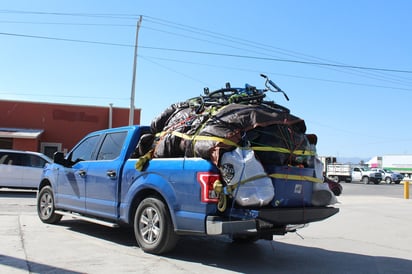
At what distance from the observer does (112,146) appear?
8016mm

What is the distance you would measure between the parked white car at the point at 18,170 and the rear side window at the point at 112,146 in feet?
32.2

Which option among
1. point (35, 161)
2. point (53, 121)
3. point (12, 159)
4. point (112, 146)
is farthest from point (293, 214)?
point (53, 121)

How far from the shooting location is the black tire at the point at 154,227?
21.1 feet

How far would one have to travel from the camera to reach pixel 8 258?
622 cm

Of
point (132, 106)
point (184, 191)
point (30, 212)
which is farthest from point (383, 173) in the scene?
point (184, 191)

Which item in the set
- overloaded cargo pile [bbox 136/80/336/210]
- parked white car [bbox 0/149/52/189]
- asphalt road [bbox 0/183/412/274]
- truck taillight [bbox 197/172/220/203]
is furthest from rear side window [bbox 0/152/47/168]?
Answer: truck taillight [bbox 197/172/220/203]

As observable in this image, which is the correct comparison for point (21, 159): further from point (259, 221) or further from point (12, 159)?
point (259, 221)

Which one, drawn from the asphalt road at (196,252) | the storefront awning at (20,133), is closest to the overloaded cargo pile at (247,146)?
the asphalt road at (196,252)

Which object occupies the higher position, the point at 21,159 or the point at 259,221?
the point at 21,159

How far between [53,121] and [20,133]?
9.99ft

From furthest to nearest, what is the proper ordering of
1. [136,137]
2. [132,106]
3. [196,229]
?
[132,106] < [136,137] < [196,229]

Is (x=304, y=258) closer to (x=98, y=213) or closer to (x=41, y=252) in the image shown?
(x=98, y=213)

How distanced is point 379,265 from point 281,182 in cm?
219

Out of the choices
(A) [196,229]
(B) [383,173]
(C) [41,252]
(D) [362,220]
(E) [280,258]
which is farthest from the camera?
(B) [383,173]
